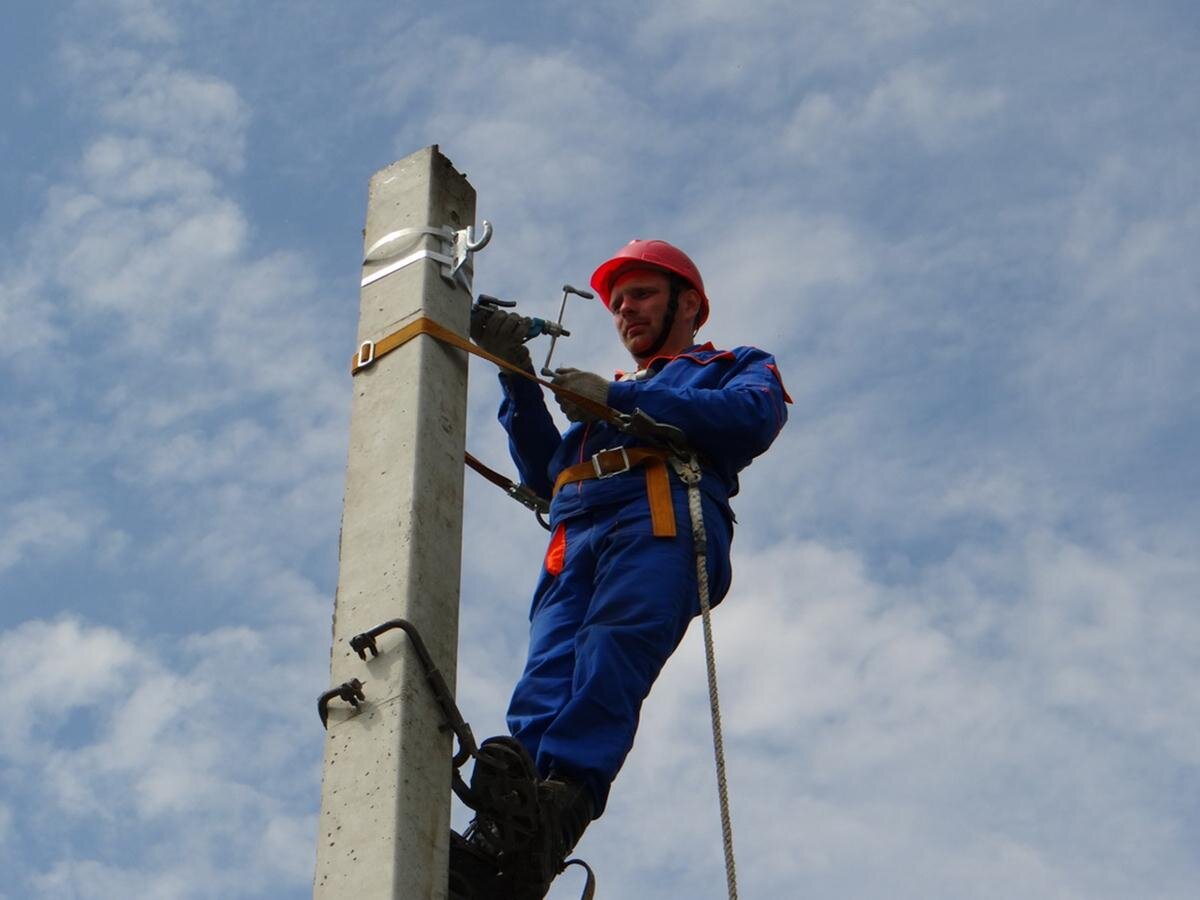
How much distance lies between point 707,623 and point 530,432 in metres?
1.32

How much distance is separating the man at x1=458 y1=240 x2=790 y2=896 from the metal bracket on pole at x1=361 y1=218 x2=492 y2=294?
1.65 ft

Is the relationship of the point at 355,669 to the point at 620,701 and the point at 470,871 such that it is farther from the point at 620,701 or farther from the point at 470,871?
the point at 620,701

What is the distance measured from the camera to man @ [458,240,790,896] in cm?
481

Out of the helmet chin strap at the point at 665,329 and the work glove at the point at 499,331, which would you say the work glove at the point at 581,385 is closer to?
the work glove at the point at 499,331

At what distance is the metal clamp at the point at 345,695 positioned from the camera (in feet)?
13.6

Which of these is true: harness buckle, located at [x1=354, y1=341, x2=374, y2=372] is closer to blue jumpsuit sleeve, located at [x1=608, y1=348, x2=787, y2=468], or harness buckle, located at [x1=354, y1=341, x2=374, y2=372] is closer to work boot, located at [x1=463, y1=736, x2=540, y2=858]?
blue jumpsuit sleeve, located at [x1=608, y1=348, x2=787, y2=468]

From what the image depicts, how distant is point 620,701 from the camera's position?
4.91m

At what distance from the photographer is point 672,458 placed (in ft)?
17.7

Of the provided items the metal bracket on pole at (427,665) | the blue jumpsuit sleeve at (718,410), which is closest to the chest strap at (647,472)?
the blue jumpsuit sleeve at (718,410)

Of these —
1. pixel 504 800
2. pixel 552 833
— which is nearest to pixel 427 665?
pixel 504 800

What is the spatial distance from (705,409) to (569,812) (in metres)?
1.26

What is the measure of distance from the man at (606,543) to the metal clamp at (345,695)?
0.45 m

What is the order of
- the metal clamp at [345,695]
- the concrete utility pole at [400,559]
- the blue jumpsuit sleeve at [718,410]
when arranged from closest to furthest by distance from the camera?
the concrete utility pole at [400,559], the metal clamp at [345,695], the blue jumpsuit sleeve at [718,410]

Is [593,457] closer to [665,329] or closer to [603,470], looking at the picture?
[603,470]
